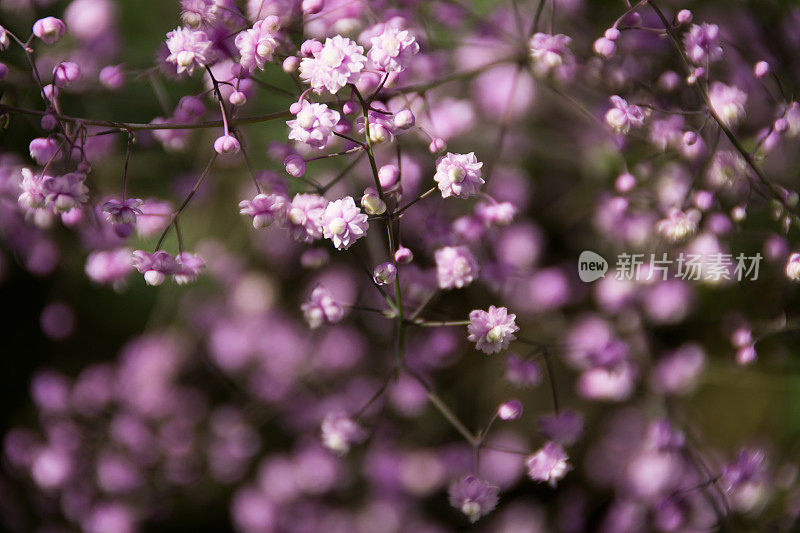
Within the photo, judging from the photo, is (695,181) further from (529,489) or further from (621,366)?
(529,489)

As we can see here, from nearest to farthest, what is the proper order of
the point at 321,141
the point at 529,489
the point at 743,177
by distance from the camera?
the point at 321,141 → the point at 743,177 → the point at 529,489

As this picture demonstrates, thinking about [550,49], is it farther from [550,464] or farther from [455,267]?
[550,464]

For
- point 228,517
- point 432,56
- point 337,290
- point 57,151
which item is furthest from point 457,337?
point 57,151

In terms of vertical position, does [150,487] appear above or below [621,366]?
below

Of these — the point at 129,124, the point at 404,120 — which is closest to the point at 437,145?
the point at 404,120

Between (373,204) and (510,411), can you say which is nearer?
(373,204)

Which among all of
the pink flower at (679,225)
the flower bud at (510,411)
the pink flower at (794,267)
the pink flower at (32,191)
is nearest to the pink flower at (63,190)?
the pink flower at (32,191)

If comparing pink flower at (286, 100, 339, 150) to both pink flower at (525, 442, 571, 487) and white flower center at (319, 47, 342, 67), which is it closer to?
white flower center at (319, 47, 342, 67)
